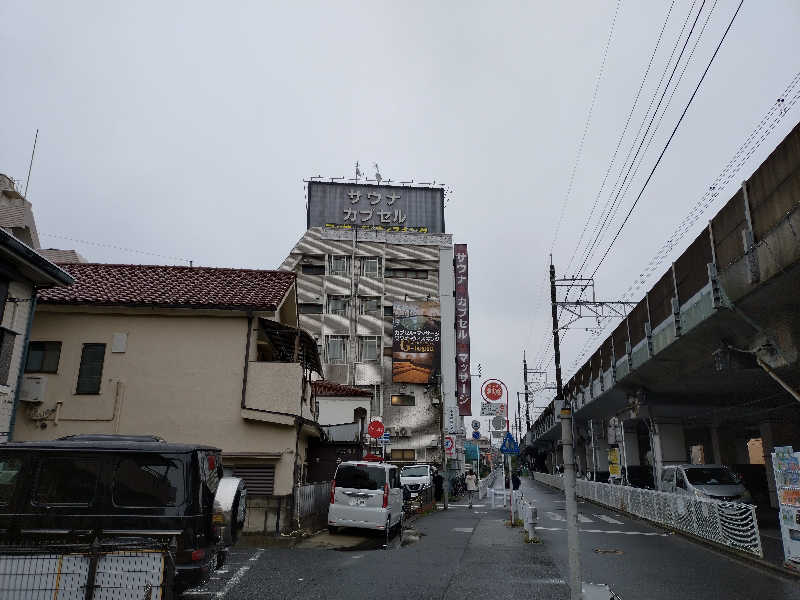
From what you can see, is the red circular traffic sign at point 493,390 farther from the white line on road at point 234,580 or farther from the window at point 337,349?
the window at point 337,349

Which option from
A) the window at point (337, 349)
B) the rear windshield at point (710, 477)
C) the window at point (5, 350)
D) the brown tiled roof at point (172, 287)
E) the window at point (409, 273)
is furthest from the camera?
the window at point (409, 273)

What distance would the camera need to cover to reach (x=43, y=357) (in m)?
16.3

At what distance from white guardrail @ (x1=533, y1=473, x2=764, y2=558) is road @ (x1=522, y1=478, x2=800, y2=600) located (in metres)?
0.41

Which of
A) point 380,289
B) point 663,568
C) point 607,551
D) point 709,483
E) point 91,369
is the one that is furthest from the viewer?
point 380,289

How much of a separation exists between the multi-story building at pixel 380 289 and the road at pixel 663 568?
1399 inches

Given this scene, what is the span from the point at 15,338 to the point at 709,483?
65.5 ft

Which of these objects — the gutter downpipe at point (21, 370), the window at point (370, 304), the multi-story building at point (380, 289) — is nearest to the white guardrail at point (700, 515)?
the gutter downpipe at point (21, 370)

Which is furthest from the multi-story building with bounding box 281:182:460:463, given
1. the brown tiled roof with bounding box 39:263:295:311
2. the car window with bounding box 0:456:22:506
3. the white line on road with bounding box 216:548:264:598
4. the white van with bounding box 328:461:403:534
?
the car window with bounding box 0:456:22:506

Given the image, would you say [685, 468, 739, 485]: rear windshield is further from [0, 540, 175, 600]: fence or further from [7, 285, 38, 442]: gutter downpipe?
[7, 285, 38, 442]: gutter downpipe

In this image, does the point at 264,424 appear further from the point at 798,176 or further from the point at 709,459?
the point at 709,459

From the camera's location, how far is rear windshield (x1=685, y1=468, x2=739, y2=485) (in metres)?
17.9

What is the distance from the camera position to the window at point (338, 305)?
55.6m

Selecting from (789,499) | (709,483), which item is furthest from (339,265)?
(789,499)

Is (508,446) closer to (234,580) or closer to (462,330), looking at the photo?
(234,580)
